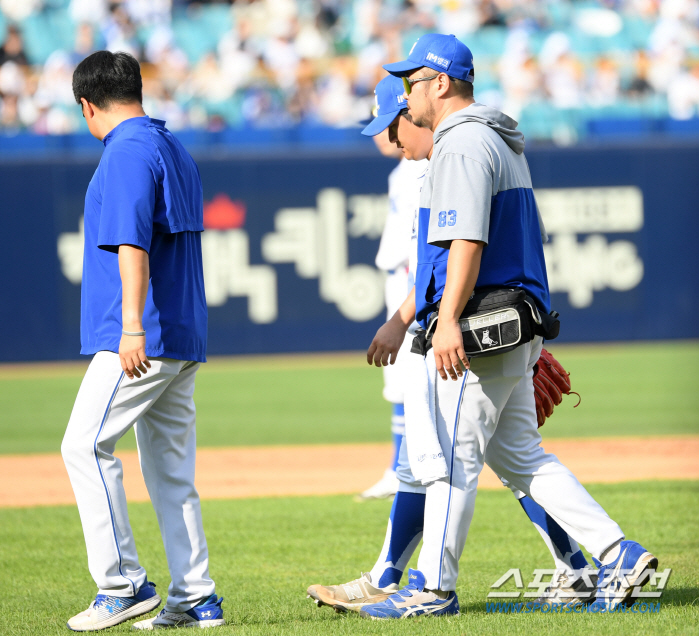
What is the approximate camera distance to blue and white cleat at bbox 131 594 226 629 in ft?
11.9

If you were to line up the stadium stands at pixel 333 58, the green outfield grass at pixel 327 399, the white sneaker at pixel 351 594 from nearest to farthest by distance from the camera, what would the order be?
the white sneaker at pixel 351 594 → the green outfield grass at pixel 327 399 → the stadium stands at pixel 333 58

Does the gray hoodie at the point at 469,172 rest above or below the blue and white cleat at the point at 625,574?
above

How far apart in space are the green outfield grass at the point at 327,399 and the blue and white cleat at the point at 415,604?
5.53 m

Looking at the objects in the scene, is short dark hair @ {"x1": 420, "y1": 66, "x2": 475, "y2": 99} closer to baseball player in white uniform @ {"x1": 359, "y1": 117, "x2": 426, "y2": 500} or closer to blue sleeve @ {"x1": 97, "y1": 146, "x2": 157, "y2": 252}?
blue sleeve @ {"x1": 97, "y1": 146, "x2": 157, "y2": 252}

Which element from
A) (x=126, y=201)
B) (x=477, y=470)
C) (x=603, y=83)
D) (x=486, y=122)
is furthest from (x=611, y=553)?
(x=603, y=83)

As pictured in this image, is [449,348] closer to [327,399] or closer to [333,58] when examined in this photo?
[327,399]

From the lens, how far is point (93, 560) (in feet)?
11.7

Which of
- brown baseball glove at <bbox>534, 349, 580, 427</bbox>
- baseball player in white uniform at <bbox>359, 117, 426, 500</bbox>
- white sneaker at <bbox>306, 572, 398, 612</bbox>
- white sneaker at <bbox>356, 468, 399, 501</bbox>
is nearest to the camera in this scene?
white sneaker at <bbox>306, 572, 398, 612</bbox>

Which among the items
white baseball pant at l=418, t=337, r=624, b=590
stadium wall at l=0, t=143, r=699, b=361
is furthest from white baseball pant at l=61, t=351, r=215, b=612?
stadium wall at l=0, t=143, r=699, b=361

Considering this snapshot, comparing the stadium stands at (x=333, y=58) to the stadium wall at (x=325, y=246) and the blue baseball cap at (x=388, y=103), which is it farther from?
the blue baseball cap at (x=388, y=103)

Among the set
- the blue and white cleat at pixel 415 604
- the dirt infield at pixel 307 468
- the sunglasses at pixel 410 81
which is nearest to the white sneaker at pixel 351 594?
the blue and white cleat at pixel 415 604

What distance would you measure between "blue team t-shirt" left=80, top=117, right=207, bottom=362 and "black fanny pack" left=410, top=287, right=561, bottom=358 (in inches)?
34.9

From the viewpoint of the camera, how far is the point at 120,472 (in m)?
3.60

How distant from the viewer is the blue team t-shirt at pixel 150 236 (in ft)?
11.5
